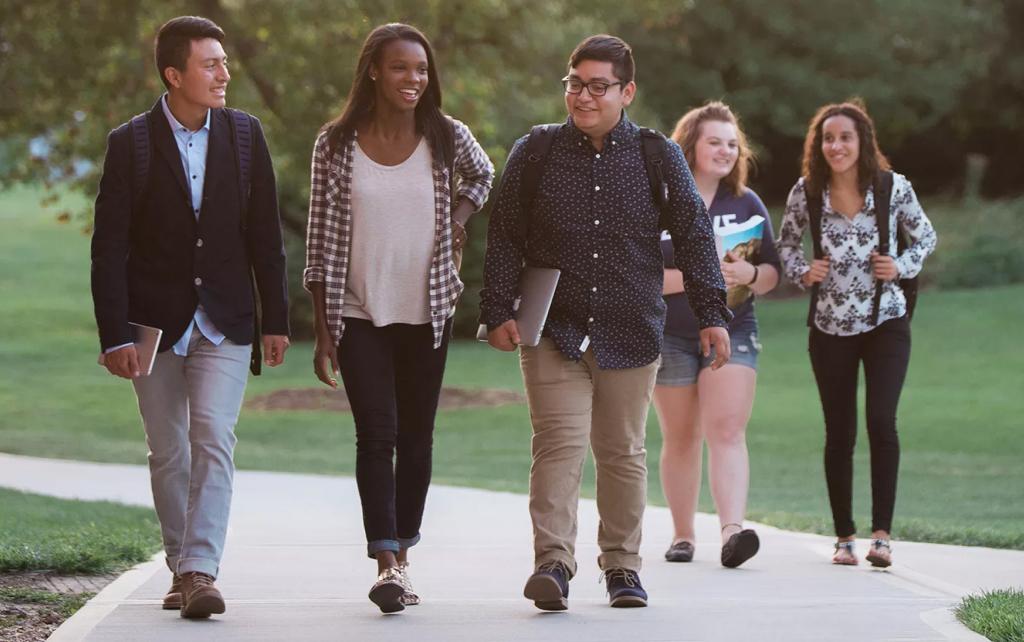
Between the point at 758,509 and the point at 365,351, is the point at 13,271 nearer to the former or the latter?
the point at 758,509

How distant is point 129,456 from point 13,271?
27.3m

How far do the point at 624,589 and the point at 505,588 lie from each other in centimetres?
88

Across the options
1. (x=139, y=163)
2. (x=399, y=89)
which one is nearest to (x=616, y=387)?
(x=399, y=89)

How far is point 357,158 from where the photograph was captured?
6.29 meters

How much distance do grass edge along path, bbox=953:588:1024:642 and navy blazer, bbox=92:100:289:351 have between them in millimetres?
2582

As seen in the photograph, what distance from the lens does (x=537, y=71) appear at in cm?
2498

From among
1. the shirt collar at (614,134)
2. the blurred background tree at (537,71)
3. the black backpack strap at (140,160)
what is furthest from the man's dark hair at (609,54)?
the blurred background tree at (537,71)

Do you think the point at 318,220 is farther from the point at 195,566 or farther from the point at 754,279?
the point at 754,279

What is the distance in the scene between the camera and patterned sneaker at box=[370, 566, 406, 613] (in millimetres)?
6074

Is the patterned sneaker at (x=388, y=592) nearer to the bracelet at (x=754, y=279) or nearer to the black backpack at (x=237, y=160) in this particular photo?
the black backpack at (x=237, y=160)

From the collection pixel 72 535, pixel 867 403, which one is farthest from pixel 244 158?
pixel 867 403

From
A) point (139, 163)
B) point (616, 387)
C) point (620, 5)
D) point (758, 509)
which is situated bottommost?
point (758, 509)

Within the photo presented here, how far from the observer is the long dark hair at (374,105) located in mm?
6312

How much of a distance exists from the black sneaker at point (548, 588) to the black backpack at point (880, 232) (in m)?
2.34
